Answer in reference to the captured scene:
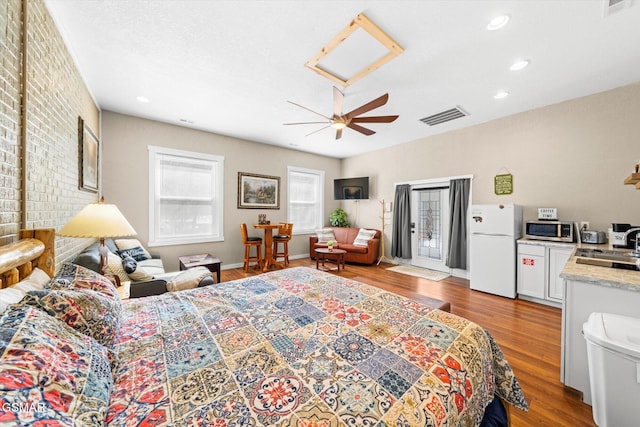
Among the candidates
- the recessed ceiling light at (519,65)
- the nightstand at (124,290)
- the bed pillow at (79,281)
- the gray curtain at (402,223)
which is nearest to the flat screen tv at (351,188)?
the gray curtain at (402,223)

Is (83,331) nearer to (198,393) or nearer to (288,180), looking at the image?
(198,393)

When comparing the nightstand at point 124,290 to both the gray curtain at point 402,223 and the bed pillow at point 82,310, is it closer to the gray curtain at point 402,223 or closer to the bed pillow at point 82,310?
the bed pillow at point 82,310

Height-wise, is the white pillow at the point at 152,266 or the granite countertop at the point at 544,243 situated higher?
the granite countertop at the point at 544,243

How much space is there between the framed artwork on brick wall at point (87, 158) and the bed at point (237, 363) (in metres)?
1.76

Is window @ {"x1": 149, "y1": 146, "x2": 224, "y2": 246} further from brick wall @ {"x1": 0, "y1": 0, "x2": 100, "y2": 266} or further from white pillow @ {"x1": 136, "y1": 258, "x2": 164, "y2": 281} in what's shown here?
brick wall @ {"x1": 0, "y1": 0, "x2": 100, "y2": 266}

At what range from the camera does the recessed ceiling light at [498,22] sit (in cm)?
189

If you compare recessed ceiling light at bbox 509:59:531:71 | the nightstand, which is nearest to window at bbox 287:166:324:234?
the nightstand

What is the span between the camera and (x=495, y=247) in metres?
3.60

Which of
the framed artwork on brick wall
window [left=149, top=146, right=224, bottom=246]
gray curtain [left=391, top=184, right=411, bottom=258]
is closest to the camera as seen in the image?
the framed artwork on brick wall

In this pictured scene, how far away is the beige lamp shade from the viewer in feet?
5.68

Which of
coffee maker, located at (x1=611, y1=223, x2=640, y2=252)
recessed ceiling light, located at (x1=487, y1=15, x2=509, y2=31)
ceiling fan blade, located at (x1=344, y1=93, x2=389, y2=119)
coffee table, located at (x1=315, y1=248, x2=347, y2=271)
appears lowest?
coffee table, located at (x1=315, y1=248, x2=347, y2=271)

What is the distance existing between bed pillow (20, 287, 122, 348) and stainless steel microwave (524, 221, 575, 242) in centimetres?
476

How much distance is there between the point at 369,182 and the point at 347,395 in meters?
5.65

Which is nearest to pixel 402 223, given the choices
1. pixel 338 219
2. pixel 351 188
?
pixel 351 188
